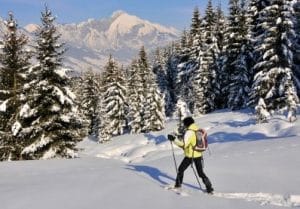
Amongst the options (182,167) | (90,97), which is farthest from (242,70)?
(90,97)

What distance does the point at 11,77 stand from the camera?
29.1 meters

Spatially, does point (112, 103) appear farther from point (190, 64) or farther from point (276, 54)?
point (276, 54)

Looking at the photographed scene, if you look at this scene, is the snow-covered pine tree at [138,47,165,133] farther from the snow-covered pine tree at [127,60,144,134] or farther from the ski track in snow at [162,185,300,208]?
the ski track in snow at [162,185,300,208]

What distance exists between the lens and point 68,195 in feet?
40.1

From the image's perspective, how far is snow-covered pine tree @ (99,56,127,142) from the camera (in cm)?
6556

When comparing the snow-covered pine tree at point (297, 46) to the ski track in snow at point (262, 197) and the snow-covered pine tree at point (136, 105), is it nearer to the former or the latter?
the ski track in snow at point (262, 197)

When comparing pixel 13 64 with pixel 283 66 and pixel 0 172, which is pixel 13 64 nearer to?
pixel 0 172

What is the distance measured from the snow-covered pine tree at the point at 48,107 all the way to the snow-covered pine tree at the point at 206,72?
31.3 metres

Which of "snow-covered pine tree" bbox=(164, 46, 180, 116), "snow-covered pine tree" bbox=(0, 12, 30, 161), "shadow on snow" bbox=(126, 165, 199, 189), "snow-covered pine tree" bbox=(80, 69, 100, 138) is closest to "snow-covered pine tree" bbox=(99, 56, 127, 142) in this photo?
"snow-covered pine tree" bbox=(80, 69, 100, 138)

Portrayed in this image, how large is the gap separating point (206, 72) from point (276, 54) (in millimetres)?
23792

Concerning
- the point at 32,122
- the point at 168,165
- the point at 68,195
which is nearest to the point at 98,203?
the point at 68,195

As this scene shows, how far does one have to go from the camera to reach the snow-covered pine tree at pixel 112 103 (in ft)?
215

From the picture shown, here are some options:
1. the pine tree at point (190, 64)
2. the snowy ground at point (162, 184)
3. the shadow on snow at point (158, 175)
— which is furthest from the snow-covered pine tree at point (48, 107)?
the pine tree at point (190, 64)

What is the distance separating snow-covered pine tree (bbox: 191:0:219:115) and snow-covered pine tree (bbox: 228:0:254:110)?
7.97m
